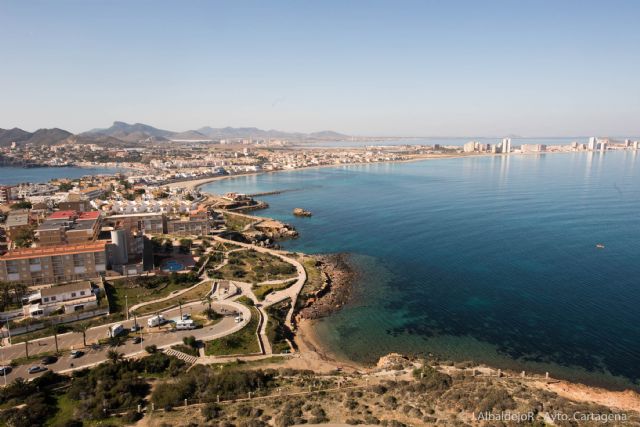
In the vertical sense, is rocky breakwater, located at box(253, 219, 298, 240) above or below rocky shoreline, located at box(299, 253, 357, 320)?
above

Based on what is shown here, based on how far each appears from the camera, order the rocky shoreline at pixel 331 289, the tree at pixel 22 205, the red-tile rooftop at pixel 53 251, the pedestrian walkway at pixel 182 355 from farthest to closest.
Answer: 1. the tree at pixel 22 205
2. the rocky shoreline at pixel 331 289
3. the red-tile rooftop at pixel 53 251
4. the pedestrian walkway at pixel 182 355

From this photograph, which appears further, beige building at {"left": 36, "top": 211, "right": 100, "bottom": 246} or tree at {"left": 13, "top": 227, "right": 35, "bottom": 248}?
tree at {"left": 13, "top": 227, "right": 35, "bottom": 248}

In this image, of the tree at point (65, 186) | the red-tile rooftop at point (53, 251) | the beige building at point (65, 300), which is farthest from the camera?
the tree at point (65, 186)

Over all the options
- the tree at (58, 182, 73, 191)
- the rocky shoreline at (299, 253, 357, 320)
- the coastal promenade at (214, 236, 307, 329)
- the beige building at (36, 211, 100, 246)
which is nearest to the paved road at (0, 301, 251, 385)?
the coastal promenade at (214, 236, 307, 329)

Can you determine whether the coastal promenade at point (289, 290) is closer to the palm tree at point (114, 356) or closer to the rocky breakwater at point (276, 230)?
the rocky breakwater at point (276, 230)

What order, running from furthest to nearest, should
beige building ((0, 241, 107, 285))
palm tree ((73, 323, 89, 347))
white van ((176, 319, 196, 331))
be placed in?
beige building ((0, 241, 107, 285))
white van ((176, 319, 196, 331))
palm tree ((73, 323, 89, 347))

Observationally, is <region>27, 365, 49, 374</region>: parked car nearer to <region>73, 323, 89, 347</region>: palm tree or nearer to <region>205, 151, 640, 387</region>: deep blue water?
<region>73, 323, 89, 347</region>: palm tree

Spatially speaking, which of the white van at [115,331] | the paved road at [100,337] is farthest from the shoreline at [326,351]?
the white van at [115,331]
